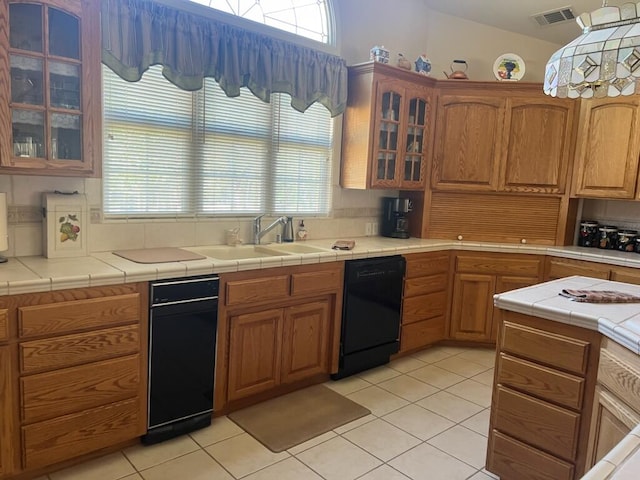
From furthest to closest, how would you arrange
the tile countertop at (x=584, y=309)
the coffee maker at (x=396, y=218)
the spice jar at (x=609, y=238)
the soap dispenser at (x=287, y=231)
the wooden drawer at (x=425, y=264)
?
the coffee maker at (x=396, y=218), the spice jar at (x=609, y=238), the wooden drawer at (x=425, y=264), the soap dispenser at (x=287, y=231), the tile countertop at (x=584, y=309)

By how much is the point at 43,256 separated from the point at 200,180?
3.45 ft

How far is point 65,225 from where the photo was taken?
2.53 m

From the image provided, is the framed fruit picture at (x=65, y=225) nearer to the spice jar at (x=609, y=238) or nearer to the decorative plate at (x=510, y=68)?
the decorative plate at (x=510, y=68)

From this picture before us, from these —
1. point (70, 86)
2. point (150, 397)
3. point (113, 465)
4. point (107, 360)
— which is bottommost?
point (113, 465)

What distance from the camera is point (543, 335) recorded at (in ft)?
6.70

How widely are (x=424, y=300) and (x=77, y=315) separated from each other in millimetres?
2600

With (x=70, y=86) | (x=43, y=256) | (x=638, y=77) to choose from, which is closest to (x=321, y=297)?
(x=43, y=256)

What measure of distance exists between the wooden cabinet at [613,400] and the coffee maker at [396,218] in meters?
2.44

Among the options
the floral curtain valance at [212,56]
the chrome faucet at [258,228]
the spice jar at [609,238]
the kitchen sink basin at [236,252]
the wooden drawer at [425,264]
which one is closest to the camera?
the floral curtain valance at [212,56]

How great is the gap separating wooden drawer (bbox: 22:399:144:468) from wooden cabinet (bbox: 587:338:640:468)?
80.0 inches

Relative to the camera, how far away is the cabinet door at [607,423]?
5.42ft

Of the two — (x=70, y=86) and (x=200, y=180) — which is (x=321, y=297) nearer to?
(x=200, y=180)

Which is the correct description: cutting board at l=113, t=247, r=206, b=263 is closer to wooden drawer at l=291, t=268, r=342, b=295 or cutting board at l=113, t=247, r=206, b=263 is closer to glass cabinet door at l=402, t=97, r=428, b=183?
wooden drawer at l=291, t=268, r=342, b=295

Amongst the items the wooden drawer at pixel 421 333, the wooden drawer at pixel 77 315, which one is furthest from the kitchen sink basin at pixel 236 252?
the wooden drawer at pixel 421 333
